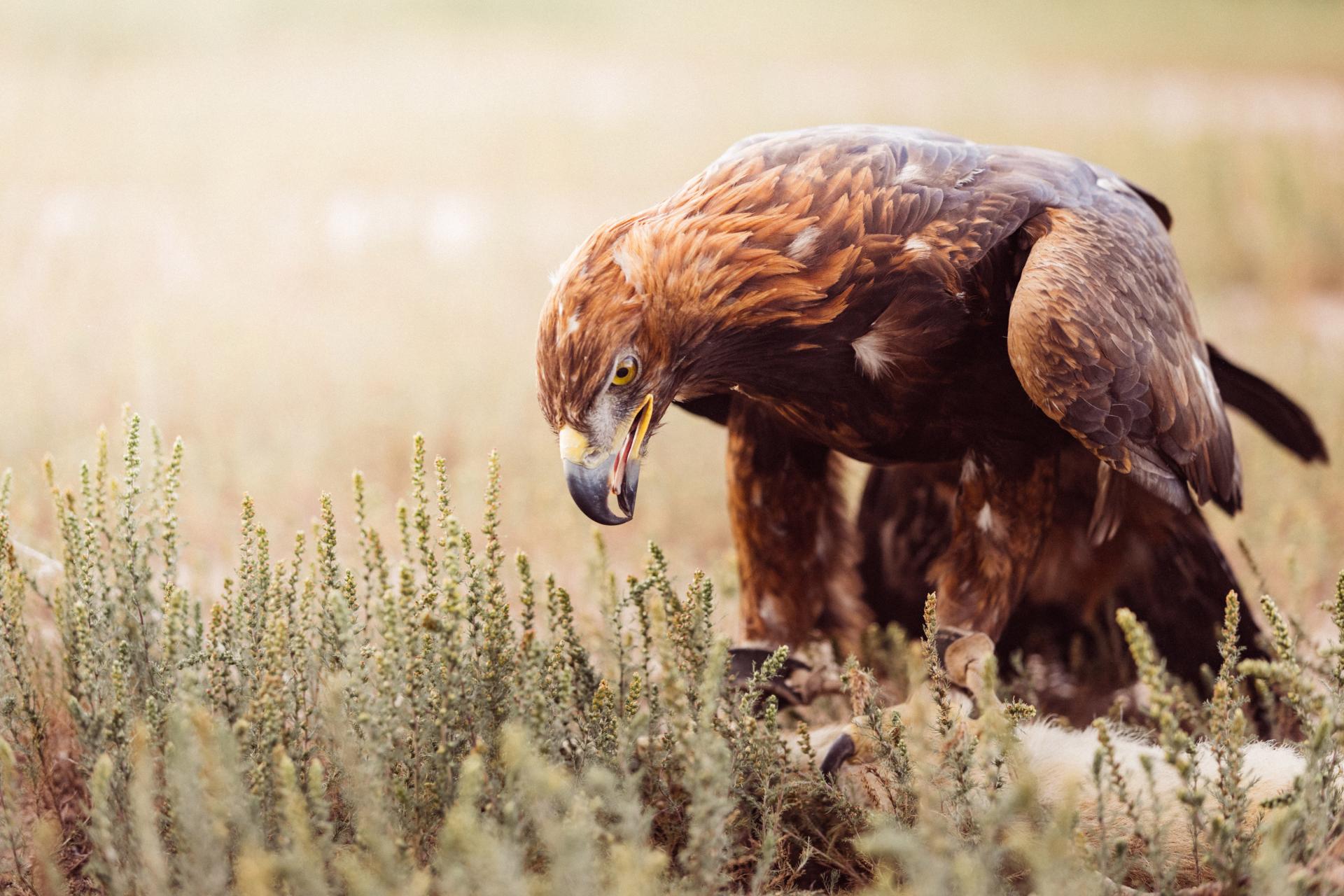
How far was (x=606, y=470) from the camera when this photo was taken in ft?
5.77

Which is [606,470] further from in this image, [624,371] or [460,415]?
[460,415]

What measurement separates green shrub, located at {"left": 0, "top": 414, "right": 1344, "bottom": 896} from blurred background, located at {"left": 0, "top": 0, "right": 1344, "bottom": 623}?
1.05m

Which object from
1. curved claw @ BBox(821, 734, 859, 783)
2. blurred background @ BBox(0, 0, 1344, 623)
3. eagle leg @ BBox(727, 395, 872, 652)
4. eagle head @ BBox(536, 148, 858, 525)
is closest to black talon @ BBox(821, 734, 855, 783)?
curved claw @ BBox(821, 734, 859, 783)

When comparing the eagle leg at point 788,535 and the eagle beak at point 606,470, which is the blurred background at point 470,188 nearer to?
the eagle leg at point 788,535

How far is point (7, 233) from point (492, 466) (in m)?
3.76

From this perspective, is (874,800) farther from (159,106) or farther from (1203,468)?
(159,106)

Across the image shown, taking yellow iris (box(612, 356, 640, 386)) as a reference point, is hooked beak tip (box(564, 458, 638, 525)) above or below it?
below

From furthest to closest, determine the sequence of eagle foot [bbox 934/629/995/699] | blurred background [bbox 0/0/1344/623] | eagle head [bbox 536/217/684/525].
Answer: blurred background [bbox 0/0/1344/623] < eagle foot [bbox 934/629/995/699] < eagle head [bbox 536/217/684/525]

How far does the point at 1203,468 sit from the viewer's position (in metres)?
2.22

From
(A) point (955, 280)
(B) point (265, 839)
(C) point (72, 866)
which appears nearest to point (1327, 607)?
(A) point (955, 280)

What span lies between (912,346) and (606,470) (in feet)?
2.17

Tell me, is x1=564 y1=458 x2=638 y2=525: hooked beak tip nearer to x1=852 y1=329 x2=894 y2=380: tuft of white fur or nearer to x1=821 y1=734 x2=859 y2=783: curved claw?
x1=852 y1=329 x2=894 y2=380: tuft of white fur

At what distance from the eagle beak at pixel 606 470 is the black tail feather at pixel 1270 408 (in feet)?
5.55

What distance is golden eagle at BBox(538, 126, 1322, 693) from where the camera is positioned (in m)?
1.78
